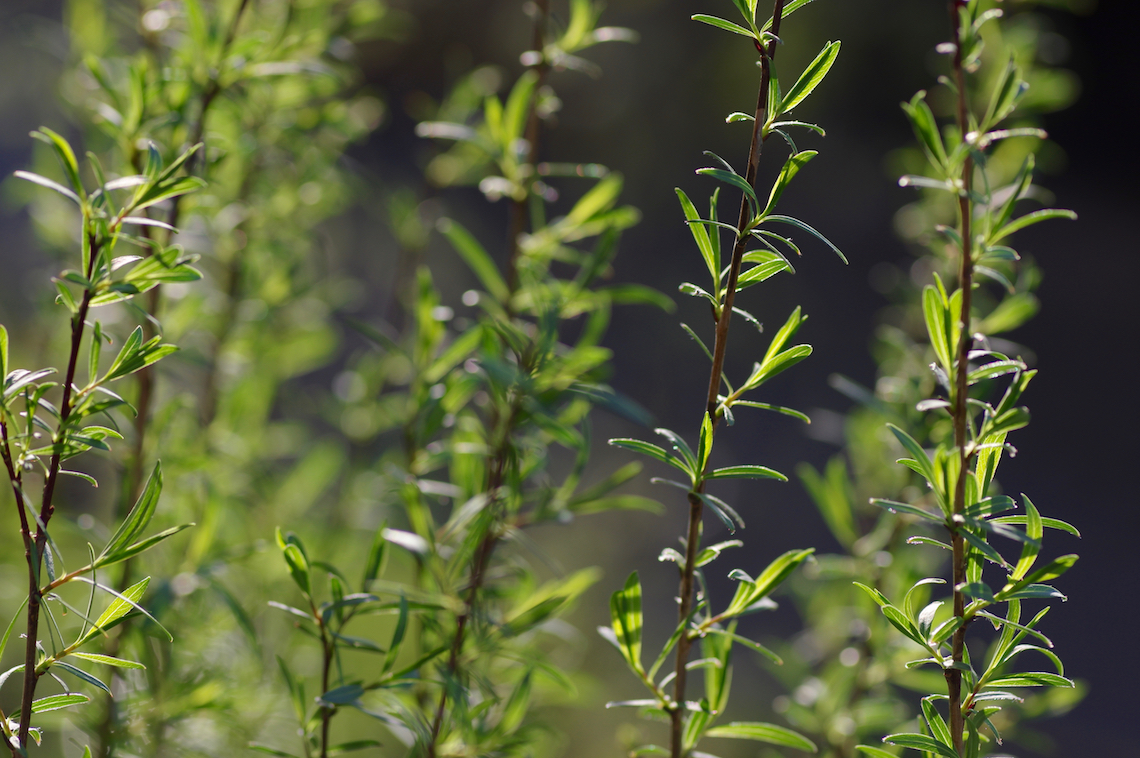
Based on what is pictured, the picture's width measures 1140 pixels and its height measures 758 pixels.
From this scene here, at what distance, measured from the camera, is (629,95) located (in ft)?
8.16

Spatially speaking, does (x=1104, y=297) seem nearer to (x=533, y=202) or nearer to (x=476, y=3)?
(x=476, y=3)

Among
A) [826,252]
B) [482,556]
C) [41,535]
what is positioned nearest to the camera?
[41,535]

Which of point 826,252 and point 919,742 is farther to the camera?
point 826,252

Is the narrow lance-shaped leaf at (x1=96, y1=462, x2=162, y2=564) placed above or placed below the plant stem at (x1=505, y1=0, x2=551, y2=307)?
below

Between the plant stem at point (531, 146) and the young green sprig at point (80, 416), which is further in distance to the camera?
the plant stem at point (531, 146)

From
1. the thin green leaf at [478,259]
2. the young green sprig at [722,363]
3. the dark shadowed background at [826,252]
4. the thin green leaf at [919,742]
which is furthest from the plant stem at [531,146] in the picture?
the dark shadowed background at [826,252]

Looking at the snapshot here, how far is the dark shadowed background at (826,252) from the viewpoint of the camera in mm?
1653

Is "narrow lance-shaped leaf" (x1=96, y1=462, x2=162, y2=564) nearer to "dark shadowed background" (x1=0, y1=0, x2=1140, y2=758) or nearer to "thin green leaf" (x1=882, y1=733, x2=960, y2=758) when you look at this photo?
"thin green leaf" (x1=882, y1=733, x2=960, y2=758)

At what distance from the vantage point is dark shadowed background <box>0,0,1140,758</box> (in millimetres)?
1653

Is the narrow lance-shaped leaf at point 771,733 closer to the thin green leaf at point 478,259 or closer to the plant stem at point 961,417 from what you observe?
the plant stem at point 961,417

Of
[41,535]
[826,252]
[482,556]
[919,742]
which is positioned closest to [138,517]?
[41,535]

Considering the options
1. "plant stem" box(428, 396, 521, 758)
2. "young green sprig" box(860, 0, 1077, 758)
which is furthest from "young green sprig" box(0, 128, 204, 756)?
"young green sprig" box(860, 0, 1077, 758)

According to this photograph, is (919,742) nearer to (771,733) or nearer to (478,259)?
(771,733)

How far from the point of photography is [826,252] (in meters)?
2.23
